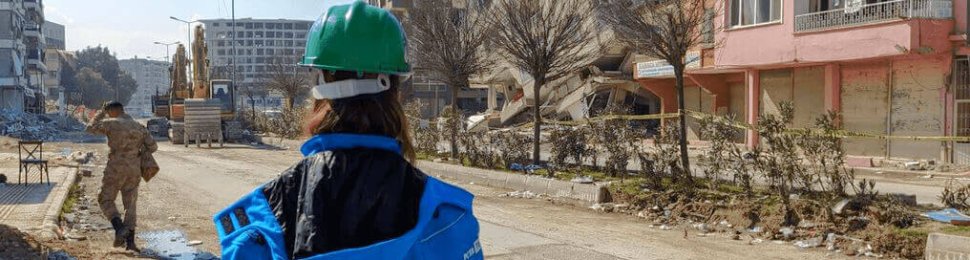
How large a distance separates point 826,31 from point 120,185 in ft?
60.1

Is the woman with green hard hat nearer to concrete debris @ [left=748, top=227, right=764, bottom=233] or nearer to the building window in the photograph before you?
concrete debris @ [left=748, top=227, right=764, bottom=233]

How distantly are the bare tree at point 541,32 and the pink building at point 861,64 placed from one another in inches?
188

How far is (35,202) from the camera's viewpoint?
13328 mm

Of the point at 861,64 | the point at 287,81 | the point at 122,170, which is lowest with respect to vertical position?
the point at 122,170

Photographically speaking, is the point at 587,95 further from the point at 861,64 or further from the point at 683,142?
the point at 683,142

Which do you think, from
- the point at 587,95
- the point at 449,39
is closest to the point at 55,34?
the point at 587,95

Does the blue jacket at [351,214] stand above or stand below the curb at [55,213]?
above

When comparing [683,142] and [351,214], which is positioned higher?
[351,214]

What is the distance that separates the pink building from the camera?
20.0m

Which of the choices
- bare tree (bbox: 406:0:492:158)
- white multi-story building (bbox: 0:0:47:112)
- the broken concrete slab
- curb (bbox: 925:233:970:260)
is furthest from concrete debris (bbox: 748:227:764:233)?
white multi-story building (bbox: 0:0:47:112)

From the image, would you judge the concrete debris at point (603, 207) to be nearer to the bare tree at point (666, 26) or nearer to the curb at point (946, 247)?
the bare tree at point (666, 26)

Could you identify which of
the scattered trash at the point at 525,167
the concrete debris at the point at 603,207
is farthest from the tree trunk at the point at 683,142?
the scattered trash at the point at 525,167

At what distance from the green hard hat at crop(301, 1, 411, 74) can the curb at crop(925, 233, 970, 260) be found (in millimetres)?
7820

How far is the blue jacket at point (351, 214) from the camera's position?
1.99 m
